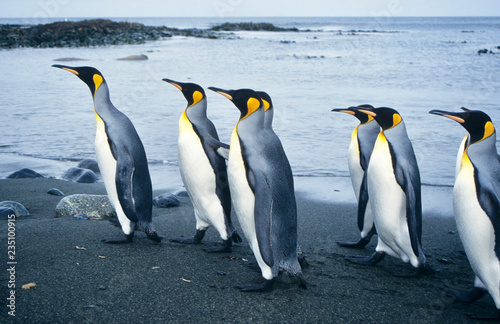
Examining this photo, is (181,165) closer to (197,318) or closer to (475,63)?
(197,318)

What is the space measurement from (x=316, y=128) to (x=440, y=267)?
5.95 meters

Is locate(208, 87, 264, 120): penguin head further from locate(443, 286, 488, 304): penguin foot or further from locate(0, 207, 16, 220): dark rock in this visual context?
locate(0, 207, 16, 220): dark rock

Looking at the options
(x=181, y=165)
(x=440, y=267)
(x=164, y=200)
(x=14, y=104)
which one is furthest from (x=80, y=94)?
(x=440, y=267)

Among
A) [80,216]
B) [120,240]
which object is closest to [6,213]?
[80,216]

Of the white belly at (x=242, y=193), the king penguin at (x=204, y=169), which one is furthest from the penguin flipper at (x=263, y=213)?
the king penguin at (x=204, y=169)

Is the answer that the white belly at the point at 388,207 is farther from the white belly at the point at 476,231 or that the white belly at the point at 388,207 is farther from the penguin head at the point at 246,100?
the penguin head at the point at 246,100

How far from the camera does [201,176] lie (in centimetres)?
398

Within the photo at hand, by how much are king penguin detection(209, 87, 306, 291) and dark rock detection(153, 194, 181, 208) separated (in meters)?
2.01

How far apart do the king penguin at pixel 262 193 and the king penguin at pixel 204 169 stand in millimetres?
540

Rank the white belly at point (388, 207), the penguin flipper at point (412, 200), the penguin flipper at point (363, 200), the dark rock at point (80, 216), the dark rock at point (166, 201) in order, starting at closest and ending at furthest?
the penguin flipper at point (412, 200)
the white belly at point (388, 207)
the penguin flipper at point (363, 200)
the dark rock at point (80, 216)
the dark rock at point (166, 201)

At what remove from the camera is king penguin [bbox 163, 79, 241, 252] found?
13.0 feet

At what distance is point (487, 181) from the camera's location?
10.3ft

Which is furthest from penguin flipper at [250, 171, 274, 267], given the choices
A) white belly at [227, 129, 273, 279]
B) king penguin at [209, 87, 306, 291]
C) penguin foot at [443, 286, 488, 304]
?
penguin foot at [443, 286, 488, 304]

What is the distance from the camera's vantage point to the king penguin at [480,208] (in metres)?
3.07
